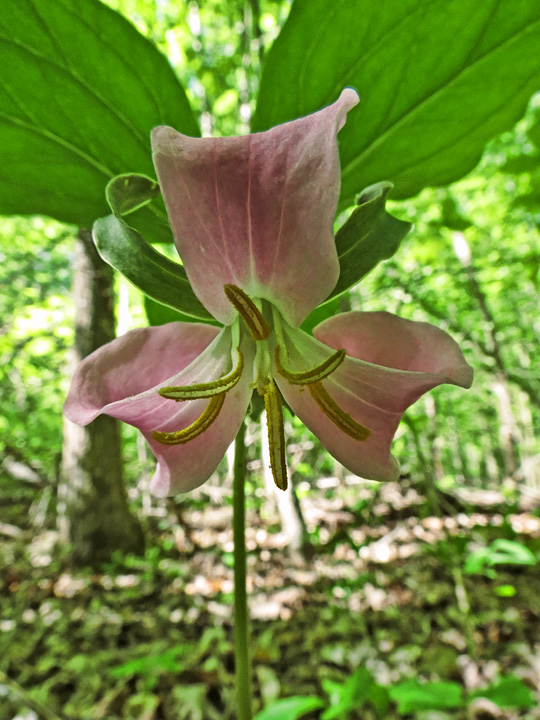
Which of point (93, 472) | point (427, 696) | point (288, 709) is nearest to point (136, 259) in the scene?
point (288, 709)

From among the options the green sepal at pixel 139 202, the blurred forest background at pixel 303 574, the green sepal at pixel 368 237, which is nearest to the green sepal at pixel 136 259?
the green sepal at pixel 139 202

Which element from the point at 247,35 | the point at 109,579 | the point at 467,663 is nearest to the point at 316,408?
the point at 247,35

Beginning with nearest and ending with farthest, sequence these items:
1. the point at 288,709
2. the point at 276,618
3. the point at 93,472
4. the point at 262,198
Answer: the point at 262,198 < the point at 288,709 < the point at 276,618 < the point at 93,472

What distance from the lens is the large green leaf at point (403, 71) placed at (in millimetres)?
310

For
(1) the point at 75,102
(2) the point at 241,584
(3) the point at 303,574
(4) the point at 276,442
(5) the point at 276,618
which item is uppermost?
(1) the point at 75,102

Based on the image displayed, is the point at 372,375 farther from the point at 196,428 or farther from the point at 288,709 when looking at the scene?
the point at 288,709

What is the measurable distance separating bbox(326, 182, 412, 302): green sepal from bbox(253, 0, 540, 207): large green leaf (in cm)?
9

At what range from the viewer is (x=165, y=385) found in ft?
1.03

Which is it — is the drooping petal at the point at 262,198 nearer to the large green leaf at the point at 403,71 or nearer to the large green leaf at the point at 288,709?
the large green leaf at the point at 403,71

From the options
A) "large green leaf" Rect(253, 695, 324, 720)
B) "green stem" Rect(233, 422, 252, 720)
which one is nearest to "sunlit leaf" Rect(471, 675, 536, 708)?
"large green leaf" Rect(253, 695, 324, 720)

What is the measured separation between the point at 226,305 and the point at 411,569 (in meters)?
2.90

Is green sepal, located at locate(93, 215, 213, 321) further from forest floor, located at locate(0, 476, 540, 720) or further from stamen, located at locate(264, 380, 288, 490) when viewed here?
forest floor, located at locate(0, 476, 540, 720)

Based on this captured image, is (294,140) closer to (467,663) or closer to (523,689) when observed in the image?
(523,689)

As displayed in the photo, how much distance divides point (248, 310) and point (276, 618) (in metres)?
2.38
